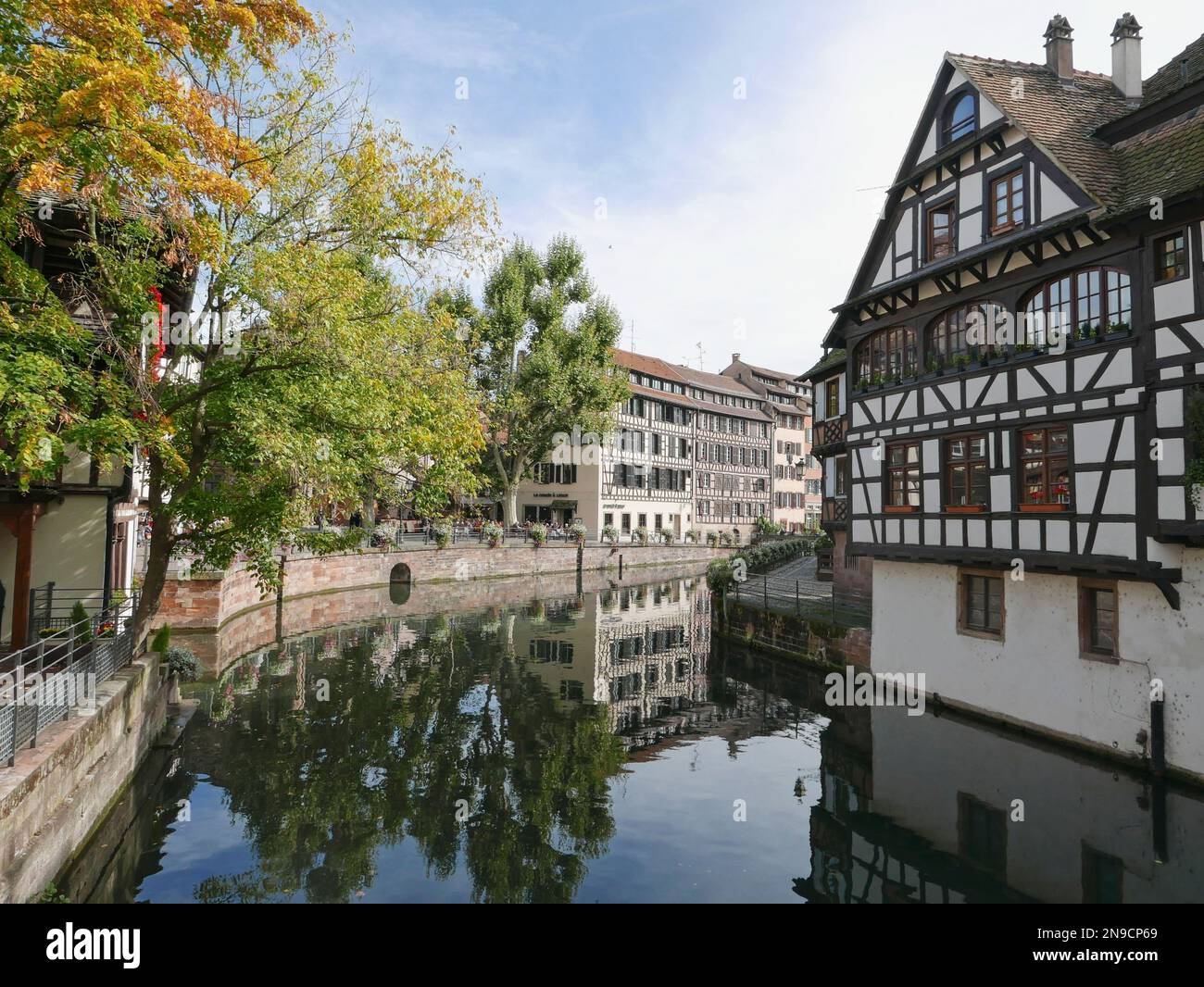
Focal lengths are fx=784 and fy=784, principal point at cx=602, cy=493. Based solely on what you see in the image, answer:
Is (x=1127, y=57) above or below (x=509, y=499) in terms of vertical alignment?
above

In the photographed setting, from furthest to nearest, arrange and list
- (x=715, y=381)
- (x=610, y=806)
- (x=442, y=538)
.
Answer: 1. (x=715, y=381)
2. (x=442, y=538)
3. (x=610, y=806)

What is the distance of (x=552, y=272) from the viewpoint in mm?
47031

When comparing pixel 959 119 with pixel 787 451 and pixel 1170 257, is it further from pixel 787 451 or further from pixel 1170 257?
pixel 787 451

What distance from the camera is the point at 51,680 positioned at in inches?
384

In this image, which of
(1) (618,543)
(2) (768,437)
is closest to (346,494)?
(1) (618,543)

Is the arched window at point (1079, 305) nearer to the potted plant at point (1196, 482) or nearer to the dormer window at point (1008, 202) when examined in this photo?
the dormer window at point (1008, 202)

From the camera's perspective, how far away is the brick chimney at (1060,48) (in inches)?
702

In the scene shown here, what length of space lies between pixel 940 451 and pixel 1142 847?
27.7 feet

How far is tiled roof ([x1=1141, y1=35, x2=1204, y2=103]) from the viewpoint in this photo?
1453cm

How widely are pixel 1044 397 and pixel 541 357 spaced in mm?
32289

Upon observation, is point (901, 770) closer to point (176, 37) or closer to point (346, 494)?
point (346, 494)

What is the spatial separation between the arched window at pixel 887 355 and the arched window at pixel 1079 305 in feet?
9.78

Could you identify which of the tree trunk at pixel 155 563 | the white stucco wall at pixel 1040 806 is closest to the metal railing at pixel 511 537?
the tree trunk at pixel 155 563

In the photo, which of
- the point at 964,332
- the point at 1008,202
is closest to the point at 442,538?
the point at 964,332
